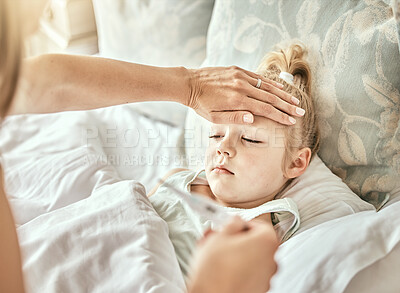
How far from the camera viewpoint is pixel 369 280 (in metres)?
0.87

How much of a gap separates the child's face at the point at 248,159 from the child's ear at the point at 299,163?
35 mm

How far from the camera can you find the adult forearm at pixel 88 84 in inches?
44.0

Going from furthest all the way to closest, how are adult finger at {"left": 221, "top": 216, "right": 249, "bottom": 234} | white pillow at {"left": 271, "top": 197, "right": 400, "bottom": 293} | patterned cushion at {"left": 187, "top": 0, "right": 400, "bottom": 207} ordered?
patterned cushion at {"left": 187, "top": 0, "right": 400, "bottom": 207} → white pillow at {"left": 271, "top": 197, "right": 400, "bottom": 293} → adult finger at {"left": 221, "top": 216, "right": 249, "bottom": 234}

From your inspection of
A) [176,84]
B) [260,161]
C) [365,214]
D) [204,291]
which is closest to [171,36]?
[176,84]

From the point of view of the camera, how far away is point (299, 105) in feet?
4.03

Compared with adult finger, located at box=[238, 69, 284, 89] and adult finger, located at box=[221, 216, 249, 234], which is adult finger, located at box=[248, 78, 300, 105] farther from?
adult finger, located at box=[221, 216, 249, 234]

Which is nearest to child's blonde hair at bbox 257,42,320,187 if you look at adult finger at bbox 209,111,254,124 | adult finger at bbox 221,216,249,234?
adult finger at bbox 209,111,254,124

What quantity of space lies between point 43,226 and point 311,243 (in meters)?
0.61

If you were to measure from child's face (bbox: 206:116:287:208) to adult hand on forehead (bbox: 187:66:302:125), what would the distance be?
0.05 metres

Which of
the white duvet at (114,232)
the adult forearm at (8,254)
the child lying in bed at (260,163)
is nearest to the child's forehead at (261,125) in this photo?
the child lying in bed at (260,163)

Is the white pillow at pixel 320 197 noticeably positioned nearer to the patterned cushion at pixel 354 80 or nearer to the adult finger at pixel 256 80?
the patterned cushion at pixel 354 80

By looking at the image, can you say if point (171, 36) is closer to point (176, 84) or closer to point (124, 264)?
point (176, 84)

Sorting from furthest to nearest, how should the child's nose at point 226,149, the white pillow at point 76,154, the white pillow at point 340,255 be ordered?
the white pillow at point 76,154
the child's nose at point 226,149
the white pillow at point 340,255

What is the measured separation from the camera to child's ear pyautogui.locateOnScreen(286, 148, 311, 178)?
1238 millimetres
